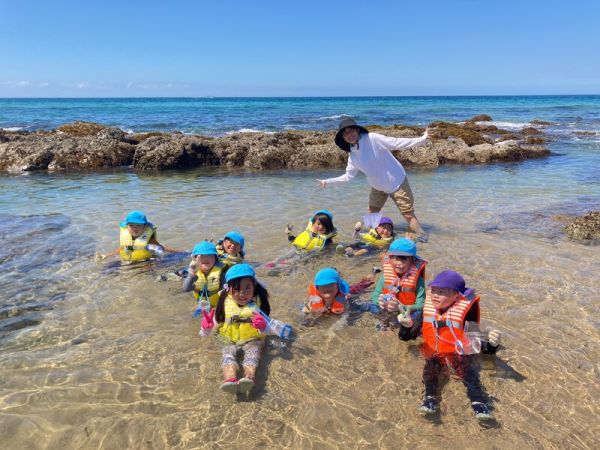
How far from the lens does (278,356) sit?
4824mm

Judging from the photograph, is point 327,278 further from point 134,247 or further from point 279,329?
point 134,247

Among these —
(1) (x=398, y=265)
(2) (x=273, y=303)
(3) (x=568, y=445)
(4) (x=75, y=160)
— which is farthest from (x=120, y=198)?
(3) (x=568, y=445)

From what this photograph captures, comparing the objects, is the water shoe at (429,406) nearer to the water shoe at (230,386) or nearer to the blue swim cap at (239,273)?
the water shoe at (230,386)

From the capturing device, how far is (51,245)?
834cm

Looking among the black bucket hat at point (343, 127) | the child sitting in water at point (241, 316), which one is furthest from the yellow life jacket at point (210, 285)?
the black bucket hat at point (343, 127)

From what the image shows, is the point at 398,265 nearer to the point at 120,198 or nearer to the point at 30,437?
the point at 30,437

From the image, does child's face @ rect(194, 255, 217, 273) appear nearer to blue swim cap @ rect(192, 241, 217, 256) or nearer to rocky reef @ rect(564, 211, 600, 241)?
blue swim cap @ rect(192, 241, 217, 256)

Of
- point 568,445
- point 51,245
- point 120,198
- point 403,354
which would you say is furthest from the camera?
point 120,198

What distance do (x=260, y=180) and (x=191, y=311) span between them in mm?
9329

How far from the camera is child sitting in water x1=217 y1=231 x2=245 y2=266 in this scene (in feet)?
21.8

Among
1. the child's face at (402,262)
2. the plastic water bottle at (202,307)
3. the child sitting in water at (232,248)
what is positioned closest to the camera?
the plastic water bottle at (202,307)

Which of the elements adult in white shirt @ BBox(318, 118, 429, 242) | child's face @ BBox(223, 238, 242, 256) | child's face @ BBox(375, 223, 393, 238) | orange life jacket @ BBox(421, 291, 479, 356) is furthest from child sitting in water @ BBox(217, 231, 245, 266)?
orange life jacket @ BBox(421, 291, 479, 356)

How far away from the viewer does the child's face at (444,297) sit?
4.48m

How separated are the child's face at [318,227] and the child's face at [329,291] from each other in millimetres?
2521
